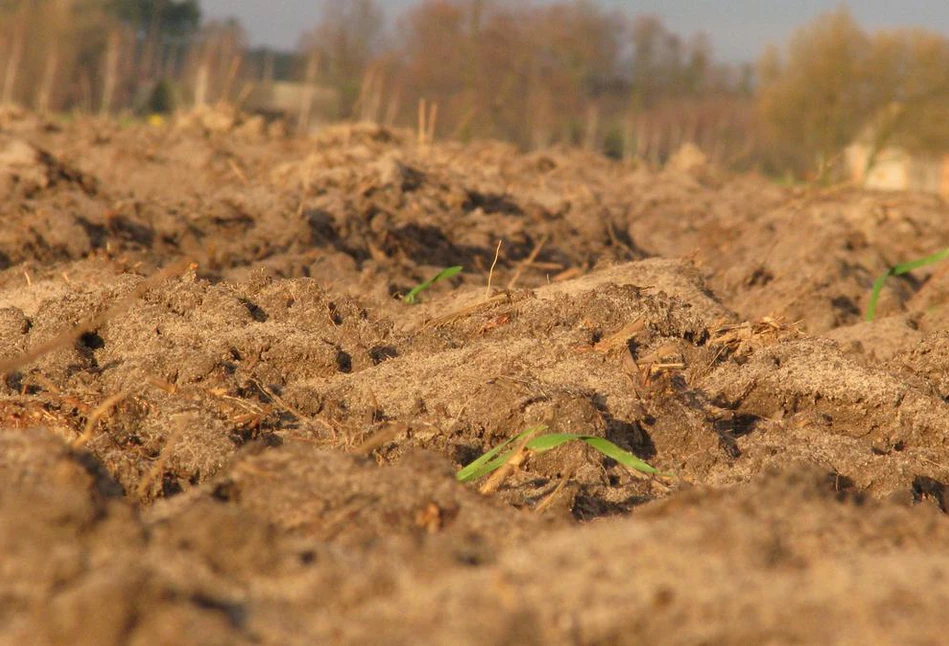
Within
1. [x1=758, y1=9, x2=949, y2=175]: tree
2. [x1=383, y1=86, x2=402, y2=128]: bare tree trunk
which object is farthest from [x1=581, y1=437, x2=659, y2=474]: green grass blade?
[x1=758, y1=9, x2=949, y2=175]: tree

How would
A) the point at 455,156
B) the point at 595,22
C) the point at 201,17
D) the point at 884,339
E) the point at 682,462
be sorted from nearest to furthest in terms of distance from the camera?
1. the point at 682,462
2. the point at 884,339
3. the point at 455,156
4. the point at 595,22
5. the point at 201,17

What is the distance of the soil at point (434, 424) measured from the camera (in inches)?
66.4

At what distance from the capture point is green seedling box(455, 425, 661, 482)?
317 centimetres

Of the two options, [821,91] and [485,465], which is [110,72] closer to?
[821,91]

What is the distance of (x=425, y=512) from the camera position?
2.40 meters

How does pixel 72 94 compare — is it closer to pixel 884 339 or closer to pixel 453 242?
pixel 453 242

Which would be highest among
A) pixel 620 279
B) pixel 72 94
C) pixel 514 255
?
pixel 620 279

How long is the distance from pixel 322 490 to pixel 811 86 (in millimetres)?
30504

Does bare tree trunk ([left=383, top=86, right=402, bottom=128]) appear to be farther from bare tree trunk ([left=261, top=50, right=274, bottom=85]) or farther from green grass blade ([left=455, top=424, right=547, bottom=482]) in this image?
bare tree trunk ([left=261, top=50, right=274, bottom=85])

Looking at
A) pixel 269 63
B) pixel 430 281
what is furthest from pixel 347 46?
pixel 430 281

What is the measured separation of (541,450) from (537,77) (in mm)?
31651

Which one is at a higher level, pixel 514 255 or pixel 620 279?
pixel 620 279

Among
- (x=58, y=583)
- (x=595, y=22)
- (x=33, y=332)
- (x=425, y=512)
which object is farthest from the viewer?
Answer: (x=595, y=22)

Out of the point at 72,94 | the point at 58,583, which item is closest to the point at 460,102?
the point at 72,94
